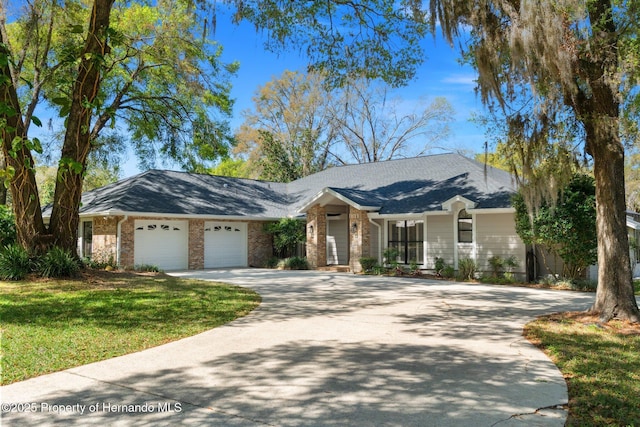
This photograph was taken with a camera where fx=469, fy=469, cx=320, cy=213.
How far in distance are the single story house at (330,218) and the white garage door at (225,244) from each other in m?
0.05

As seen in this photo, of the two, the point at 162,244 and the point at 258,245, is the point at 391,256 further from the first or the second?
the point at 162,244

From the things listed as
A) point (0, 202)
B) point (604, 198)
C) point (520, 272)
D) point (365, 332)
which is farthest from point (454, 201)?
point (0, 202)

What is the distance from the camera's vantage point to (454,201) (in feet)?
53.0

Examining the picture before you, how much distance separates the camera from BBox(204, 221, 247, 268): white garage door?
20.4 m

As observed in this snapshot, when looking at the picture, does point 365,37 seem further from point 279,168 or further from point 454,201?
point 279,168

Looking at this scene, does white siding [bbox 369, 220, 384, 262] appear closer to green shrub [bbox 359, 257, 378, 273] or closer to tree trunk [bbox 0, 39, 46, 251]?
green shrub [bbox 359, 257, 378, 273]

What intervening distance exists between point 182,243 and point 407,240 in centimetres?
926

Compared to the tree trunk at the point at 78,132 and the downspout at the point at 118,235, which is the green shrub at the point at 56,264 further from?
the downspout at the point at 118,235

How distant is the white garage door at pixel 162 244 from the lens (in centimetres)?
1833

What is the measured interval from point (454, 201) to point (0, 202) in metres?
23.8

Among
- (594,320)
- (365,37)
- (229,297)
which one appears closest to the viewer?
(594,320)

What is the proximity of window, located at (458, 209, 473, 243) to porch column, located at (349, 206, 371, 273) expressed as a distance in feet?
12.1

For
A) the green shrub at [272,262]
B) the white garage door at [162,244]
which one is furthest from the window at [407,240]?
the white garage door at [162,244]

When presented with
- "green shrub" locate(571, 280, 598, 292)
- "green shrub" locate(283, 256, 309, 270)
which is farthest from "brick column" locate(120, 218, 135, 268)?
"green shrub" locate(571, 280, 598, 292)
